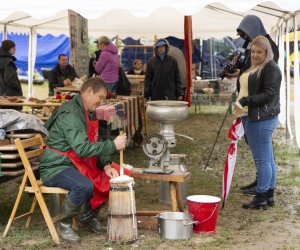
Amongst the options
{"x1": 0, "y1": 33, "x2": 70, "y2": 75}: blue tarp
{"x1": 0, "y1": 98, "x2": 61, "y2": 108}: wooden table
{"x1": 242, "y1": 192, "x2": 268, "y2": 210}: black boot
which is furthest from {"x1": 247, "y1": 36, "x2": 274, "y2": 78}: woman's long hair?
{"x1": 0, "y1": 33, "x2": 70, "y2": 75}: blue tarp

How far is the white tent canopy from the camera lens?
520cm

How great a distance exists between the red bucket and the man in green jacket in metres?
0.70

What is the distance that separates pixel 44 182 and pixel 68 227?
0.38 m

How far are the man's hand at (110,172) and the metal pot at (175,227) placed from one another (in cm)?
48

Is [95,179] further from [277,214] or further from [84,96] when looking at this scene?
[277,214]

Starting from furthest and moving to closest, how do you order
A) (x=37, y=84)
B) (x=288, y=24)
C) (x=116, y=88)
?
(x=37, y=84) → (x=116, y=88) → (x=288, y=24)

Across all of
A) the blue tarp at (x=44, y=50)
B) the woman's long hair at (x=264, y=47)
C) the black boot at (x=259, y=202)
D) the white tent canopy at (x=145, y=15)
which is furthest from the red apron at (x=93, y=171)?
the blue tarp at (x=44, y=50)

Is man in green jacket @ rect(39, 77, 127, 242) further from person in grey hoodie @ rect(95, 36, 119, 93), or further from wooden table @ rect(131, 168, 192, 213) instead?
person in grey hoodie @ rect(95, 36, 119, 93)

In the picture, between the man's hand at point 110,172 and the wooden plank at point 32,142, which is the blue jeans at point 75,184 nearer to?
the man's hand at point 110,172

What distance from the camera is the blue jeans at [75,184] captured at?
4182 mm

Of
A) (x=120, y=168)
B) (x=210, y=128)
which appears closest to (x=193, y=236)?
(x=120, y=168)

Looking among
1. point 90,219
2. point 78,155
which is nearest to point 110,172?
point 78,155

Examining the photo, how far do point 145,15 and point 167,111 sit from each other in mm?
979

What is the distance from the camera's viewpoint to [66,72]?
10133 mm
